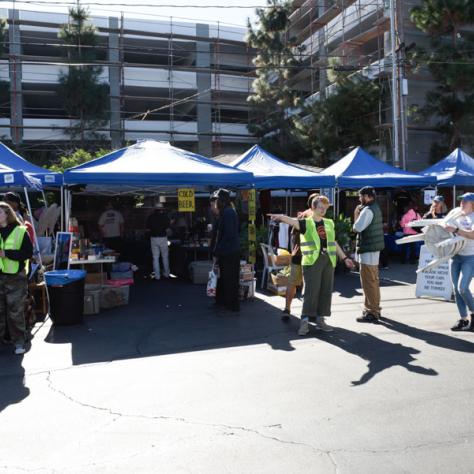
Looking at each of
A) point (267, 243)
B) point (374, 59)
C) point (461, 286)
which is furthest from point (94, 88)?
point (461, 286)

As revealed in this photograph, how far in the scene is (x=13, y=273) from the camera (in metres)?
6.11

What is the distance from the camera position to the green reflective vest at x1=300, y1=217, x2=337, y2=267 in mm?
6570

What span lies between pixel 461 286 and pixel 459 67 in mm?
17612

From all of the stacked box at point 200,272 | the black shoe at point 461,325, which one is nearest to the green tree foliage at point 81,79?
the stacked box at point 200,272

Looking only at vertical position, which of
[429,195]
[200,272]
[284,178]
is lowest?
[200,272]

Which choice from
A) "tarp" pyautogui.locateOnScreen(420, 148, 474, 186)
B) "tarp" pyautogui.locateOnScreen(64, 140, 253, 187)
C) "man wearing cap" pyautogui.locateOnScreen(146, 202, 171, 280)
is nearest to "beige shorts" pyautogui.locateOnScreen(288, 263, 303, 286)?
"tarp" pyautogui.locateOnScreen(64, 140, 253, 187)

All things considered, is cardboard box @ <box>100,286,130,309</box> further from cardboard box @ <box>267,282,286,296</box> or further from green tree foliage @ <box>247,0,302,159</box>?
green tree foliage @ <box>247,0,302,159</box>

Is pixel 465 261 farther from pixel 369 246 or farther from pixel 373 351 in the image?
pixel 373 351

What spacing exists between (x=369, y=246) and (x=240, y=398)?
3528mm

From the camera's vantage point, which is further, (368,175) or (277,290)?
(368,175)

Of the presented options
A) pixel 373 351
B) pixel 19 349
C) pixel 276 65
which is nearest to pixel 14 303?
pixel 19 349

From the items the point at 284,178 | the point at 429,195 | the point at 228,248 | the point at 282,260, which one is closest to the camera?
the point at 228,248

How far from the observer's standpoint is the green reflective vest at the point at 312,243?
6.57m

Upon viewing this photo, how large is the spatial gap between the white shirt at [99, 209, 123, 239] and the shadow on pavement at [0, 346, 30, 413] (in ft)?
22.8
